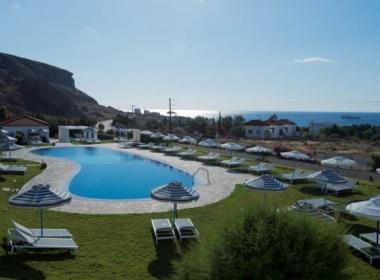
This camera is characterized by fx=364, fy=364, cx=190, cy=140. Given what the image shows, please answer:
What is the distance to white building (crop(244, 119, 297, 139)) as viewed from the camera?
44.9m

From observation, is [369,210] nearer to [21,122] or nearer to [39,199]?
[39,199]

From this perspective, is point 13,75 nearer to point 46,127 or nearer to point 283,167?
point 46,127

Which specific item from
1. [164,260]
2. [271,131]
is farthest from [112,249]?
[271,131]

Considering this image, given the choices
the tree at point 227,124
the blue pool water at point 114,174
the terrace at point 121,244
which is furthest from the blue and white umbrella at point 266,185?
the tree at point 227,124

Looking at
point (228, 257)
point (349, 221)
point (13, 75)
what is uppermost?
point (13, 75)

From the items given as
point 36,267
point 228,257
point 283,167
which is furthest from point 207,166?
point 228,257

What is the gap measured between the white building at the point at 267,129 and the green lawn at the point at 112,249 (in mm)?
32384

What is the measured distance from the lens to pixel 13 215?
1147 centimetres

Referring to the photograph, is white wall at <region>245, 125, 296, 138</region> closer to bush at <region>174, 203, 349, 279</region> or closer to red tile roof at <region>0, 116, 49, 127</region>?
red tile roof at <region>0, 116, 49, 127</region>

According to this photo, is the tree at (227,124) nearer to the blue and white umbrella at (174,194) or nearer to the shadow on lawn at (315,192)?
the shadow on lawn at (315,192)

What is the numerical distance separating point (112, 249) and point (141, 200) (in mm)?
Answer: 5438

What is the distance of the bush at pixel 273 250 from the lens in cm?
443

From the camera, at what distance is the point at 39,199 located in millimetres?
8789

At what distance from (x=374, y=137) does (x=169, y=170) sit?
35002 mm
